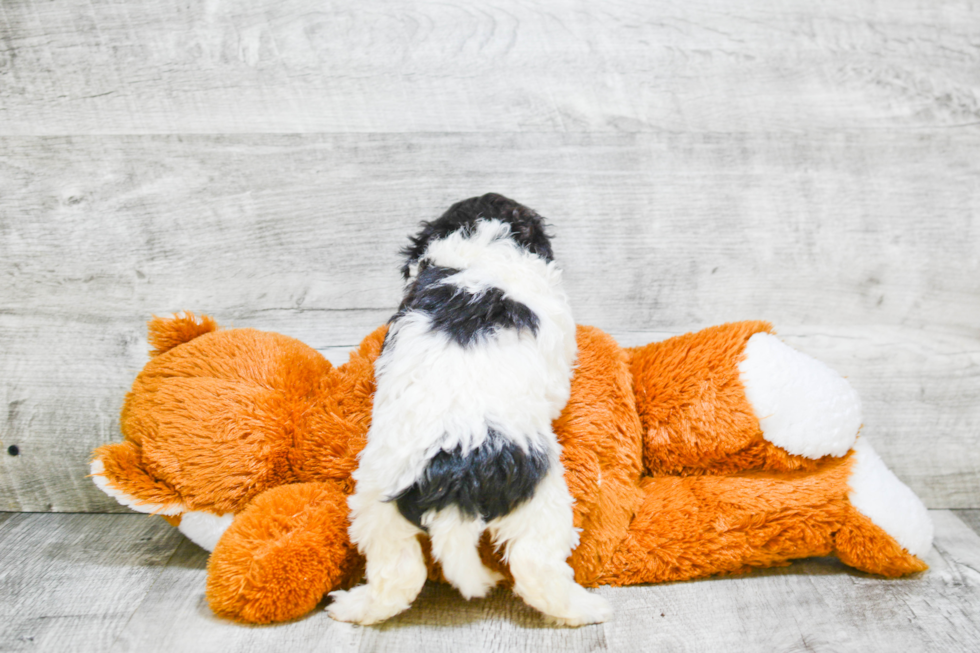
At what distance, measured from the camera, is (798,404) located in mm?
897

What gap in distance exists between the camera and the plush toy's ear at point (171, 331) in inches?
38.7

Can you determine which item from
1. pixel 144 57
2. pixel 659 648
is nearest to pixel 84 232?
pixel 144 57

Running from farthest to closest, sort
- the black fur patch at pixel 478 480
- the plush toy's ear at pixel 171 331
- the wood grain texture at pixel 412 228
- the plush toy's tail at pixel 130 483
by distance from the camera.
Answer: the wood grain texture at pixel 412 228 < the plush toy's ear at pixel 171 331 < the plush toy's tail at pixel 130 483 < the black fur patch at pixel 478 480

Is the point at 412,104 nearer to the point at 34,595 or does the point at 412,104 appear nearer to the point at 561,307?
the point at 561,307

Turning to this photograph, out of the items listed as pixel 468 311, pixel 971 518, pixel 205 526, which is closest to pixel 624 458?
pixel 468 311

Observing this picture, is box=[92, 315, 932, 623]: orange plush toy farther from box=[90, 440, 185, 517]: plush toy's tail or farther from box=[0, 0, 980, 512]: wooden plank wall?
box=[0, 0, 980, 512]: wooden plank wall

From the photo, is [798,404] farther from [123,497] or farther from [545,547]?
[123,497]

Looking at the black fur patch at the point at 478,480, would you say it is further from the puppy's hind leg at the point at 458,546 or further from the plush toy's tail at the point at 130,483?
the plush toy's tail at the point at 130,483

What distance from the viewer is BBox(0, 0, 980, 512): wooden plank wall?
1.07m

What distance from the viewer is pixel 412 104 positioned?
3.57 feet

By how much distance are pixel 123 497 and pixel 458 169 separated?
65 cm

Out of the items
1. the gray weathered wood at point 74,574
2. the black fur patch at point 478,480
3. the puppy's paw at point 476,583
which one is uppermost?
the black fur patch at point 478,480

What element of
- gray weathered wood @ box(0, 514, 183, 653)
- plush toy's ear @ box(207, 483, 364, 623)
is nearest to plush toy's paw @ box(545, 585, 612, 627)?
plush toy's ear @ box(207, 483, 364, 623)

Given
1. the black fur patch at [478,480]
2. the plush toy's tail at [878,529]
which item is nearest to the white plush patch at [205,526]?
the black fur patch at [478,480]
